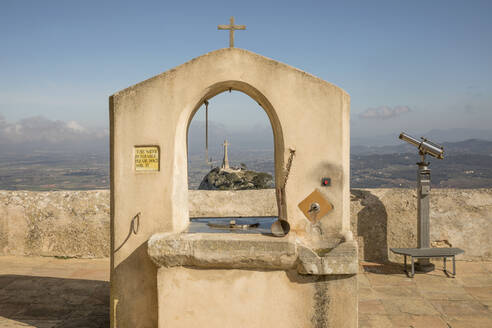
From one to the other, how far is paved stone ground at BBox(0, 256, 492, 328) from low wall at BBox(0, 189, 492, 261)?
300mm

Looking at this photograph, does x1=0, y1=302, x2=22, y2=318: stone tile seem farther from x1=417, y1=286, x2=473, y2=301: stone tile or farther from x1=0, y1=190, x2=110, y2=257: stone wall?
x1=417, y1=286, x2=473, y2=301: stone tile

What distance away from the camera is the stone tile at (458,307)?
5.82m

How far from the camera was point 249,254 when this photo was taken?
14.5 ft

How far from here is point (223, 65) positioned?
195 inches

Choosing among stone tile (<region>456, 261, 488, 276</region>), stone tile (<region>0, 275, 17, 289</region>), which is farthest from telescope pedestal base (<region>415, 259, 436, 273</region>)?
stone tile (<region>0, 275, 17, 289</region>)

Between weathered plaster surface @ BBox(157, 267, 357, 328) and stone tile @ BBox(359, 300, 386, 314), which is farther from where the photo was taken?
stone tile @ BBox(359, 300, 386, 314)

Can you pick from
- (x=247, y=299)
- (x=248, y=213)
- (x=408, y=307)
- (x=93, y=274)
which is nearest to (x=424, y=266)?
(x=408, y=307)

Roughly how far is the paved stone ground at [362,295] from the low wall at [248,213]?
300 millimetres

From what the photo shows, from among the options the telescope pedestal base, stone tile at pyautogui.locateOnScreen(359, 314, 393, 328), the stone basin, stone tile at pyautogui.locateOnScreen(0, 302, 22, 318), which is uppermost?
the stone basin

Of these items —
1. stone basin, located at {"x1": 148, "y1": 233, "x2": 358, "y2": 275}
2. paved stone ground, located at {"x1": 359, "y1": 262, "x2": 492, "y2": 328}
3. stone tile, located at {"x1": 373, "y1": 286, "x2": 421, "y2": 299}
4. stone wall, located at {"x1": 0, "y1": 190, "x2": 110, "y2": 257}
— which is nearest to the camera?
stone basin, located at {"x1": 148, "y1": 233, "x2": 358, "y2": 275}

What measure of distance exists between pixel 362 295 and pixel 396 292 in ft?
1.88

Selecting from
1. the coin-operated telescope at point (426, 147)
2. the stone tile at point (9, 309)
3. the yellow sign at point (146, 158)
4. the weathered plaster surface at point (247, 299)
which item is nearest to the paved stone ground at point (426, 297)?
the weathered plaster surface at point (247, 299)

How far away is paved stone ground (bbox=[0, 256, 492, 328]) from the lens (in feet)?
18.4

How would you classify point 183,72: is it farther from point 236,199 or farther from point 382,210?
point 382,210
